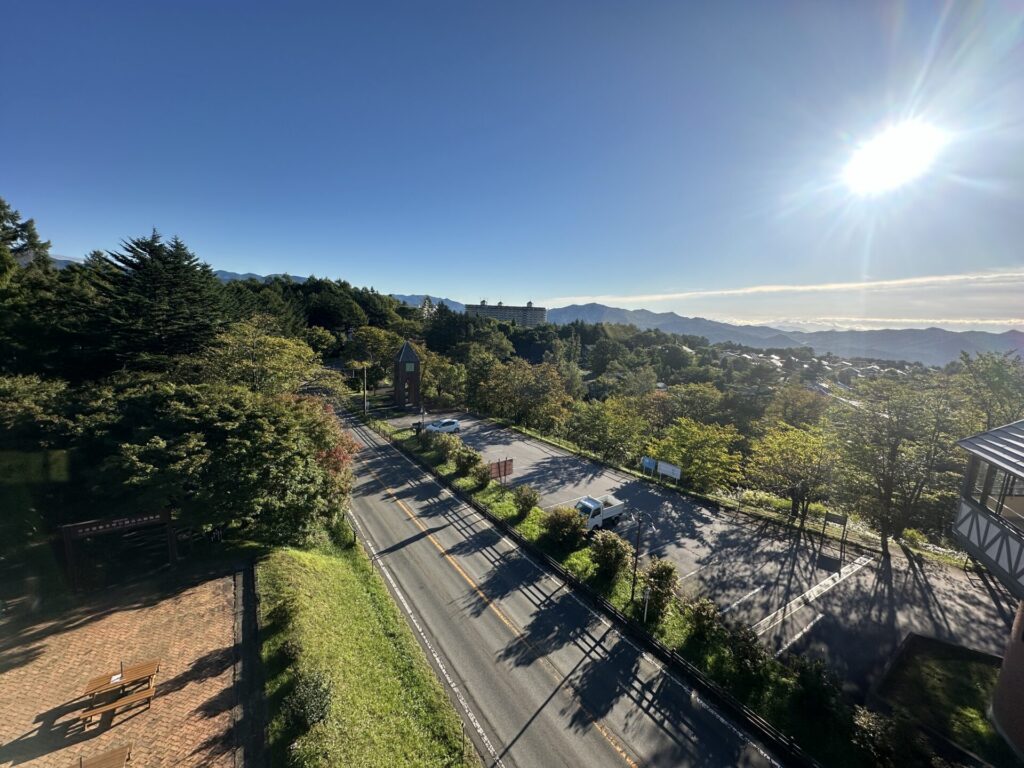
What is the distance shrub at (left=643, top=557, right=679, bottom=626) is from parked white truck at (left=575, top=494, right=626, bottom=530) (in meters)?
6.01

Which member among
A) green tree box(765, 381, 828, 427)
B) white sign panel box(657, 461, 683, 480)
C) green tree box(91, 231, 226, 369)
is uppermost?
green tree box(91, 231, 226, 369)

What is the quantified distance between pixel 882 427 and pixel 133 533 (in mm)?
39357

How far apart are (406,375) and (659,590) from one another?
40890mm

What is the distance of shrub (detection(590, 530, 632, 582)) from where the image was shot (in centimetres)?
1908

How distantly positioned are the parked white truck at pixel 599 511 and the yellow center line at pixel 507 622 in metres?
7.74

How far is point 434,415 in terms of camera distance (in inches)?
1957

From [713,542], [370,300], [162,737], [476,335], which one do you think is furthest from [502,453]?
[370,300]

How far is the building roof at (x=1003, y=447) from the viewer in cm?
1007

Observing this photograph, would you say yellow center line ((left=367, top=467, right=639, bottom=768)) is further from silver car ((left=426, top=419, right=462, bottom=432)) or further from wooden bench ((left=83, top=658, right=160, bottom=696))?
silver car ((left=426, top=419, right=462, bottom=432))

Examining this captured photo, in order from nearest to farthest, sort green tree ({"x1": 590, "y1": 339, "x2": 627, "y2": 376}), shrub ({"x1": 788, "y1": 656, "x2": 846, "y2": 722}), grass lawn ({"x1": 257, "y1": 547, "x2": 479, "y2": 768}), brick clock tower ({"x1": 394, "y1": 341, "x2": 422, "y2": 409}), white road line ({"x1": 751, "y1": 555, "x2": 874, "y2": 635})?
grass lawn ({"x1": 257, "y1": 547, "x2": 479, "y2": 768}) < shrub ({"x1": 788, "y1": 656, "x2": 846, "y2": 722}) < white road line ({"x1": 751, "y1": 555, "x2": 874, "y2": 635}) < brick clock tower ({"x1": 394, "y1": 341, "x2": 422, "y2": 409}) < green tree ({"x1": 590, "y1": 339, "x2": 627, "y2": 376})

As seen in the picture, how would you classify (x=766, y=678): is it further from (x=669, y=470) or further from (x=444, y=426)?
(x=444, y=426)

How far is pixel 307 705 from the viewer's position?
35.4 ft

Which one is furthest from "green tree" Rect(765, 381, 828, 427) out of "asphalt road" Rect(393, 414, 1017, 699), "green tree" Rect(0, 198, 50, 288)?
"green tree" Rect(0, 198, 50, 288)

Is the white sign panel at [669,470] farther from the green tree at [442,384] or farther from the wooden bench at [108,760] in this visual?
the wooden bench at [108,760]
